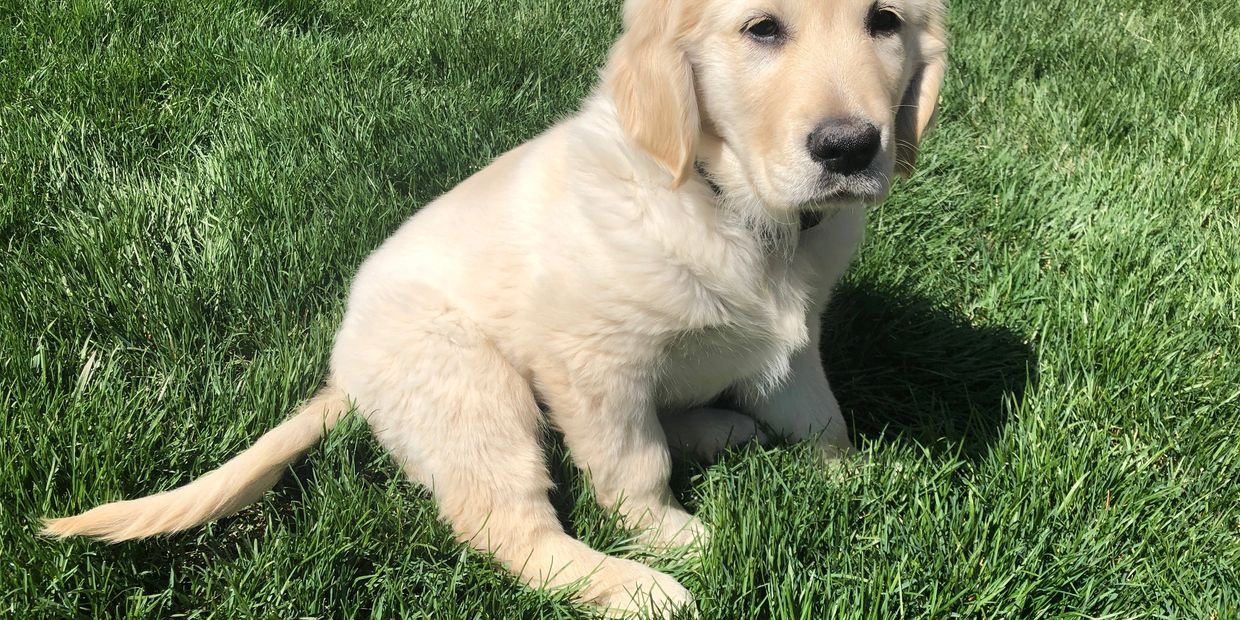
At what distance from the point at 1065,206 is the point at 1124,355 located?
953 millimetres

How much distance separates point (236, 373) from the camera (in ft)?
7.30

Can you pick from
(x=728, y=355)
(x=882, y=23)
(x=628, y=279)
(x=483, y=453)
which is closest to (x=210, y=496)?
(x=483, y=453)

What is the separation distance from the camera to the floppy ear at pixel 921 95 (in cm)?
188

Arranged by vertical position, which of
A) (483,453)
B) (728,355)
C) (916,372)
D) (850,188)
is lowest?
(916,372)

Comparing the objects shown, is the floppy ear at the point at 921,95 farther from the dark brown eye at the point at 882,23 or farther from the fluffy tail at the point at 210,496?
the fluffy tail at the point at 210,496

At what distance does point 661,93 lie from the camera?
1.67 m

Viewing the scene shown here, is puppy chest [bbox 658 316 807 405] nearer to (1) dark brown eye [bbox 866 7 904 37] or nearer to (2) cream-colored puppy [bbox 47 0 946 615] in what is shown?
(2) cream-colored puppy [bbox 47 0 946 615]

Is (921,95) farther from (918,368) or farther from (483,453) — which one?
(483,453)

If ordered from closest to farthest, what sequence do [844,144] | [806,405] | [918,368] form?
[844,144], [806,405], [918,368]

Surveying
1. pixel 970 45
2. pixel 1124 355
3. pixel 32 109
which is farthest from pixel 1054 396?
pixel 32 109

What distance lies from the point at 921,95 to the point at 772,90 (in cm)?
45

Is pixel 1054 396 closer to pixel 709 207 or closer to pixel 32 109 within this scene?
pixel 709 207

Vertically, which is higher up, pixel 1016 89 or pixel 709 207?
pixel 709 207

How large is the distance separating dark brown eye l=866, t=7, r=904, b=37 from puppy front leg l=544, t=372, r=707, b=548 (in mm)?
859
